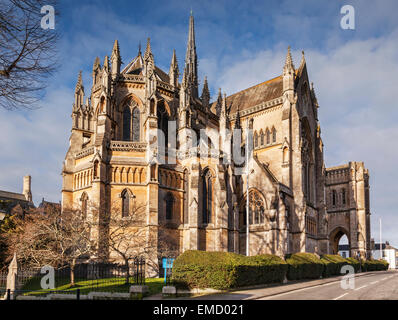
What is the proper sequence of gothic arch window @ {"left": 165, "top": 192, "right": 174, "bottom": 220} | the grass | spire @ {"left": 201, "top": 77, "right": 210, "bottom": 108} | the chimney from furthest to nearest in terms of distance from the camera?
the chimney
spire @ {"left": 201, "top": 77, "right": 210, "bottom": 108}
gothic arch window @ {"left": 165, "top": 192, "right": 174, "bottom": 220}
the grass

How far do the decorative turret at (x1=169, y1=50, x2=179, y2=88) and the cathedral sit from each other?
132mm

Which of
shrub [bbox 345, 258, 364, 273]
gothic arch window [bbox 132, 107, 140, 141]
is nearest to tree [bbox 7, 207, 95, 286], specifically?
gothic arch window [bbox 132, 107, 140, 141]

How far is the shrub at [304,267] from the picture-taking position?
27152 millimetres

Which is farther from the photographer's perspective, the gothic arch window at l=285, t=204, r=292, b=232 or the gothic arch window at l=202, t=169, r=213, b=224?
the gothic arch window at l=285, t=204, r=292, b=232

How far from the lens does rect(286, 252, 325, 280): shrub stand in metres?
27.2

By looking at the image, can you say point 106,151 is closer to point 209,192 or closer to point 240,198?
point 209,192

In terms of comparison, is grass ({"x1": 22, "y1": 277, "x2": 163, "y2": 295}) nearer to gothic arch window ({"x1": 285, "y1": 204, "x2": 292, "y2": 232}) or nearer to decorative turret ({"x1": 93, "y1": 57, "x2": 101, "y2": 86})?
gothic arch window ({"x1": 285, "y1": 204, "x2": 292, "y2": 232})

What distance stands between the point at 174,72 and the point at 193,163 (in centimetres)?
1207

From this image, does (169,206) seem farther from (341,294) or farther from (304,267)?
(341,294)

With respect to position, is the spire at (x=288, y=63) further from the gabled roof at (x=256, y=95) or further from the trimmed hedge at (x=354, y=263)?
the trimmed hedge at (x=354, y=263)

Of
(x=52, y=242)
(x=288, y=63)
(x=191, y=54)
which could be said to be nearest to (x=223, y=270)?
(x=52, y=242)

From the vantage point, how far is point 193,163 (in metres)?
34.8
